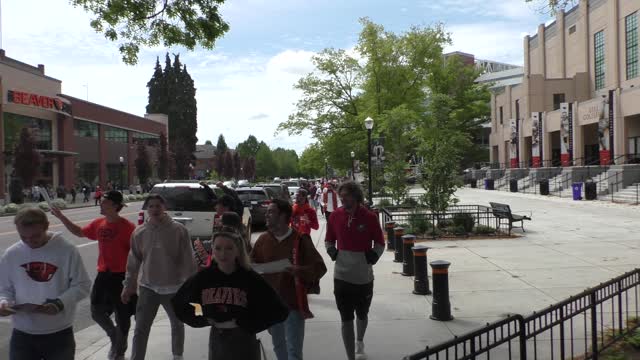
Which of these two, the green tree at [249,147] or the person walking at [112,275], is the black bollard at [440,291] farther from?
the green tree at [249,147]

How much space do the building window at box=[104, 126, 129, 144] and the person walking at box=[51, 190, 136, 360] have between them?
60702 mm

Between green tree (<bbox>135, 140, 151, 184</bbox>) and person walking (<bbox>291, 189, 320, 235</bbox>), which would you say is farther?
green tree (<bbox>135, 140, 151, 184</bbox>)

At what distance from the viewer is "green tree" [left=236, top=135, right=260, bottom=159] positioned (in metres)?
142

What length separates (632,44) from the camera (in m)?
41.9

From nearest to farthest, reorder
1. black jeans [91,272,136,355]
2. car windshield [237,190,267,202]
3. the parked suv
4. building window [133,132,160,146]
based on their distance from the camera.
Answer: black jeans [91,272,136,355], the parked suv, car windshield [237,190,267,202], building window [133,132,160,146]

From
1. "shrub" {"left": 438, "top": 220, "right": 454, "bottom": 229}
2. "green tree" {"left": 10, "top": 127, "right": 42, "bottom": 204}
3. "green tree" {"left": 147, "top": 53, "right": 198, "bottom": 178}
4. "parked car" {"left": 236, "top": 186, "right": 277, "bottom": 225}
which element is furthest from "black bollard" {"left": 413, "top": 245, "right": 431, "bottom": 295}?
"green tree" {"left": 147, "top": 53, "right": 198, "bottom": 178}

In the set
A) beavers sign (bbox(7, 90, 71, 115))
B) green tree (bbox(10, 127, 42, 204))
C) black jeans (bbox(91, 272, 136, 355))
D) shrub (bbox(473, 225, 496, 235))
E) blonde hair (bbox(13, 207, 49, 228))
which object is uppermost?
beavers sign (bbox(7, 90, 71, 115))

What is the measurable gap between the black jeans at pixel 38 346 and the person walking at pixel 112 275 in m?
1.71

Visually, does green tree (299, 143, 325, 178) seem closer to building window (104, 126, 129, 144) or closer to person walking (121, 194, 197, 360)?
building window (104, 126, 129, 144)

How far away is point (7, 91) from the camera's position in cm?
4250

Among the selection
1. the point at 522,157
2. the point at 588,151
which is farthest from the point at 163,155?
the point at 588,151

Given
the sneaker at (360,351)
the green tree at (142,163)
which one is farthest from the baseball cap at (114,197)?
the green tree at (142,163)

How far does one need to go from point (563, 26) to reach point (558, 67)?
4265 mm

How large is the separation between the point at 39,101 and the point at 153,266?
4705cm
